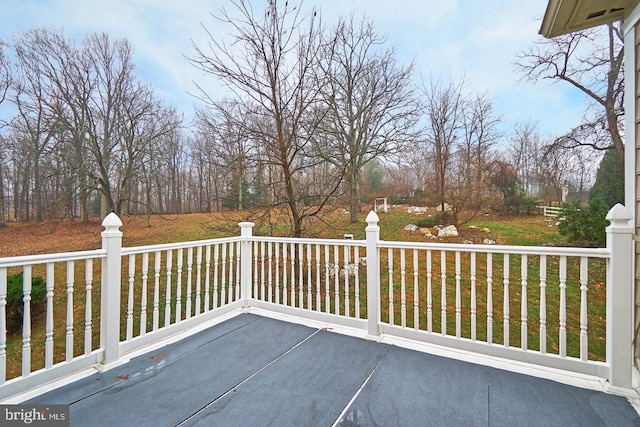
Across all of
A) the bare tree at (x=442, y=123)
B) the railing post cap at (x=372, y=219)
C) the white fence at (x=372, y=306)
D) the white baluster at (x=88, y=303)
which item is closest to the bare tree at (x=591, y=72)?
the bare tree at (x=442, y=123)

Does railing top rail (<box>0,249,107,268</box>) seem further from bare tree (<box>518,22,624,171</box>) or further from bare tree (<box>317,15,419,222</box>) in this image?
bare tree (<box>518,22,624,171</box>)

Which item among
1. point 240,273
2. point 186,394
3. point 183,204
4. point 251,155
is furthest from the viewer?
point 183,204

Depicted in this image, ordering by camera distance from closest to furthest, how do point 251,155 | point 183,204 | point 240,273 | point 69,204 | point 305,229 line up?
point 240,273 < point 251,155 < point 305,229 < point 69,204 < point 183,204

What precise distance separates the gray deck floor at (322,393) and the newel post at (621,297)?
0.19 m

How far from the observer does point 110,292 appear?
81.8 inches

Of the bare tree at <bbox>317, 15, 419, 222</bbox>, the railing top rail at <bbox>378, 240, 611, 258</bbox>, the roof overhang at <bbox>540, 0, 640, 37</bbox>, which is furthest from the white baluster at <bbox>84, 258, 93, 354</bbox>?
the bare tree at <bbox>317, 15, 419, 222</bbox>

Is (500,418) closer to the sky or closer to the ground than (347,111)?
closer to the ground

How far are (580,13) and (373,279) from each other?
2679 mm

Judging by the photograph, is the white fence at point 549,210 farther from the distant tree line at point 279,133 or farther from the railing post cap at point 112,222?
the railing post cap at point 112,222

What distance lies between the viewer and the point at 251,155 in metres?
4.38

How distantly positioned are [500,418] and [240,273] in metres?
2.86

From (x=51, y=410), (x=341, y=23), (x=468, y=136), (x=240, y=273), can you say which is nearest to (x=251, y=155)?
(x=240, y=273)

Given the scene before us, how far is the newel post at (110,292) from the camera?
2.07m

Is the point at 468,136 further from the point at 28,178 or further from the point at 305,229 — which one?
the point at 28,178
